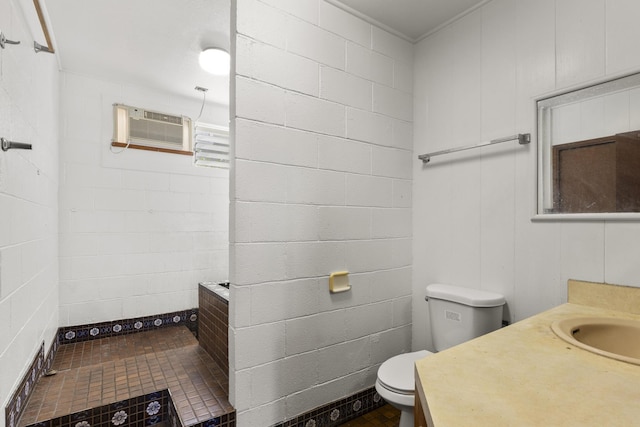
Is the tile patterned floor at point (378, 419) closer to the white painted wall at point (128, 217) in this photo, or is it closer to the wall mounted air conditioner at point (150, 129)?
the white painted wall at point (128, 217)

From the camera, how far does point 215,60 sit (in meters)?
2.25

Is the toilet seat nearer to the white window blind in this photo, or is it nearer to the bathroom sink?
the bathroom sink

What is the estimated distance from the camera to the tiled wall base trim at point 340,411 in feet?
5.48

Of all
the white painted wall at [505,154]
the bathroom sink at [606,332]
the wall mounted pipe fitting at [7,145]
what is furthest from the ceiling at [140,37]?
the bathroom sink at [606,332]

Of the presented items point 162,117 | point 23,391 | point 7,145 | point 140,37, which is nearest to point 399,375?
point 23,391

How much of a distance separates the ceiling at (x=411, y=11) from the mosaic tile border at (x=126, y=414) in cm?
240

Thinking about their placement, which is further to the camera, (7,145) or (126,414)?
(126,414)

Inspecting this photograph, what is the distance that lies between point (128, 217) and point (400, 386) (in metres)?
2.52

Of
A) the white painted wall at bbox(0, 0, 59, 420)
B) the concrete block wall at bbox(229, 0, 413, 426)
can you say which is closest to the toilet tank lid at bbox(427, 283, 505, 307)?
the concrete block wall at bbox(229, 0, 413, 426)

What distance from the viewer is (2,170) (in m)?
1.24

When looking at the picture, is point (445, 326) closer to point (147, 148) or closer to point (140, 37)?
point (140, 37)

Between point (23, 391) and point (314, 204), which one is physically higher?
point (314, 204)

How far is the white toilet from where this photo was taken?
4.75 ft

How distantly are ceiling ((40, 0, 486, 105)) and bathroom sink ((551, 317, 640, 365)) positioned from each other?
1703 millimetres
